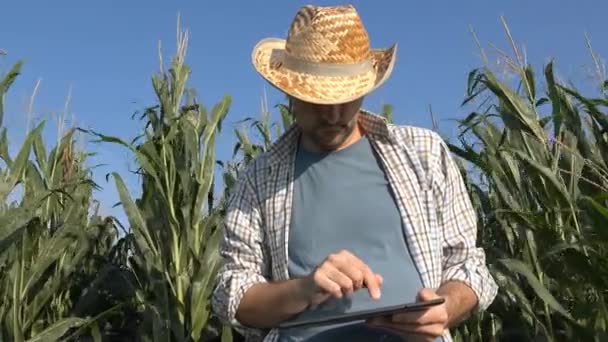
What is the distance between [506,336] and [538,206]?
1.79 ft

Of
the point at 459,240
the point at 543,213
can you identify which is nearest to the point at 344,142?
the point at 459,240

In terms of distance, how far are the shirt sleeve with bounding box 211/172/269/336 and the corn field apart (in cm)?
108

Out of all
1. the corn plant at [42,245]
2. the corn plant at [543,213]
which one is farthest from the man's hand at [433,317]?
the corn plant at [42,245]

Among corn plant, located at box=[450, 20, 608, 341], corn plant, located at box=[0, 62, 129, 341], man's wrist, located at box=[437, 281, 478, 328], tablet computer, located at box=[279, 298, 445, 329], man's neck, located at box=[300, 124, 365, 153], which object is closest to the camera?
tablet computer, located at box=[279, 298, 445, 329]

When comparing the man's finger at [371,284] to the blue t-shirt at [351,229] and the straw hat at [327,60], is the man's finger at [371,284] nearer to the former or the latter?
the blue t-shirt at [351,229]

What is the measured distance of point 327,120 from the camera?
1.22m

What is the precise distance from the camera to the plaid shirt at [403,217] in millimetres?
1227

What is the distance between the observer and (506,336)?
304 centimetres

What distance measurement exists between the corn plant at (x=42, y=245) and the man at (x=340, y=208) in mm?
1768

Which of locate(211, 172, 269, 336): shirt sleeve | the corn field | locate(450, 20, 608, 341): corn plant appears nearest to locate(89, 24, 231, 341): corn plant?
the corn field

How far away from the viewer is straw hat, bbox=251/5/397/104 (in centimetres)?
124

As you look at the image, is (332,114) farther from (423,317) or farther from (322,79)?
(423,317)

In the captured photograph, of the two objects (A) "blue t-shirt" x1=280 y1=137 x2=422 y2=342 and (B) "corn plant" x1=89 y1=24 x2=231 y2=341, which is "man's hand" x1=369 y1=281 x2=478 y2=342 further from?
(B) "corn plant" x1=89 y1=24 x2=231 y2=341

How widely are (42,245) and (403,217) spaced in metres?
2.59
